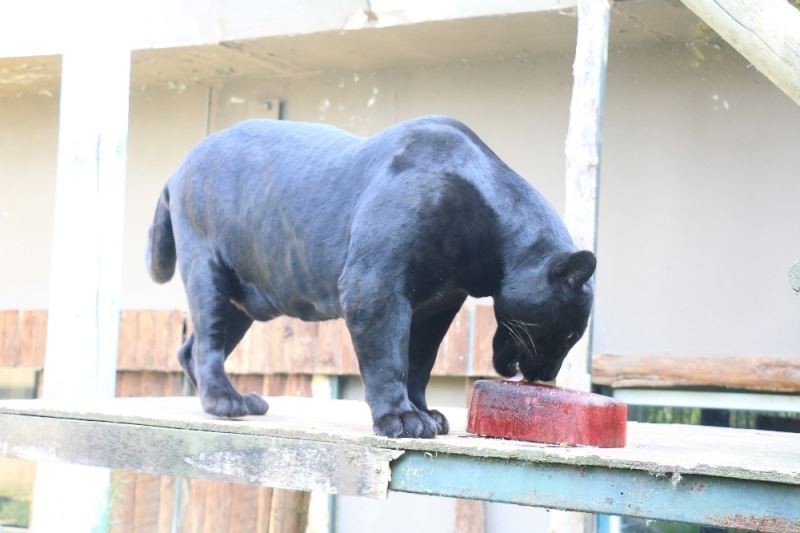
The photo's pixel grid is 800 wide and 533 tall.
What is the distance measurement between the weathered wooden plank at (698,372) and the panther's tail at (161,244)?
3113mm

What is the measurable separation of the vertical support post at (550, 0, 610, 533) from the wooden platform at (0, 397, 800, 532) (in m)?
1.73

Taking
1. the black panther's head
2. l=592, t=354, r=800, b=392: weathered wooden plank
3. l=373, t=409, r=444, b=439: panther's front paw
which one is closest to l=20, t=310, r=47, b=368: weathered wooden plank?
l=592, t=354, r=800, b=392: weathered wooden plank

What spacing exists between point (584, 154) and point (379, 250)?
2723 mm

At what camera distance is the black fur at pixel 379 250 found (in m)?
3.24

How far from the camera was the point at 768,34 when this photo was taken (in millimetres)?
3211

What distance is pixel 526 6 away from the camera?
6453 millimetres

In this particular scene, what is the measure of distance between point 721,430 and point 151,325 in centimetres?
486

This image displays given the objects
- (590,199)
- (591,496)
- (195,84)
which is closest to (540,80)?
(590,199)

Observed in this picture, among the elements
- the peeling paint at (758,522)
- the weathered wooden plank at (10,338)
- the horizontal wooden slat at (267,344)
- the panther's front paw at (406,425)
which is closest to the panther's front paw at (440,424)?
the panther's front paw at (406,425)

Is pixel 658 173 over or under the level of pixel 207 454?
over

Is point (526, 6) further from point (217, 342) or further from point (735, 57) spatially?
point (217, 342)

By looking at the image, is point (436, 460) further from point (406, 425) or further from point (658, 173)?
point (658, 173)

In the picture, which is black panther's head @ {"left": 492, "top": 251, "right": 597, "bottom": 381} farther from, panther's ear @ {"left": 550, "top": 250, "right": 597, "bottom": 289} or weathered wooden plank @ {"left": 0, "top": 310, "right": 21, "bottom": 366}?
weathered wooden plank @ {"left": 0, "top": 310, "right": 21, "bottom": 366}

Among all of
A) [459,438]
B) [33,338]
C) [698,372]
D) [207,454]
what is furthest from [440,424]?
[33,338]
